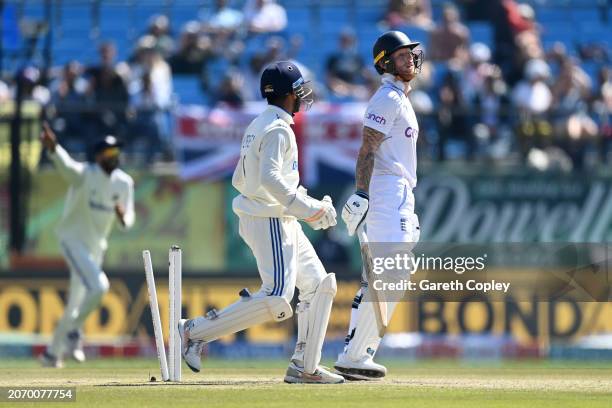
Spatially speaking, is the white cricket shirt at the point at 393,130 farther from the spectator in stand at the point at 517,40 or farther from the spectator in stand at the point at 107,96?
the spectator in stand at the point at 517,40

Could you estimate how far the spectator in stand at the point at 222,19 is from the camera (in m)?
19.4

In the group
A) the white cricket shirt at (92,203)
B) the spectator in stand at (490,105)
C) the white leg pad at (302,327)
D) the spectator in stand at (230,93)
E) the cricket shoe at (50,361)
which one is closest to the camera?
the white leg pad at (302,327)

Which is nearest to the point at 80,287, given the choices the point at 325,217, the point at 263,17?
the point at 325,217

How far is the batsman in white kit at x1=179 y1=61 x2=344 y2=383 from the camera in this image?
8906mm

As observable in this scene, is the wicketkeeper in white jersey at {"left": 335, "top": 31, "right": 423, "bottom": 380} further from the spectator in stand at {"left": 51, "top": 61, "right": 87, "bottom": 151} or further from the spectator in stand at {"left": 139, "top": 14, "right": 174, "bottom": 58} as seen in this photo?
the spectator in stand at {"left": 139, "top": 14, "right": 174, "bottom": 58}

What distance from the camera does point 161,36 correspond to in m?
19.2

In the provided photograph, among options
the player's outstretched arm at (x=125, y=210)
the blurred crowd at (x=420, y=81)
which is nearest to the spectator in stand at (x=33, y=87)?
the blurred crowd at (x=420, y=81)

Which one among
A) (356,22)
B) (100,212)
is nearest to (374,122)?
(100,212)

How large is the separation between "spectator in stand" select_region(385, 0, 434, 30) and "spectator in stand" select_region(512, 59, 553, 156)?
1794 mm

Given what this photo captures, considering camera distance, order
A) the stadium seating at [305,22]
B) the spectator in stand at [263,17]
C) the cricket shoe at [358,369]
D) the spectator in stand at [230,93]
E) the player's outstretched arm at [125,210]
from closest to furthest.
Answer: the cricket shoe at [358,369] < the player's outstretched arm at [125,210] < the spectator in stand at [230,93] < the spectator in stand at [263,17] < the stadium seating at [305,22]

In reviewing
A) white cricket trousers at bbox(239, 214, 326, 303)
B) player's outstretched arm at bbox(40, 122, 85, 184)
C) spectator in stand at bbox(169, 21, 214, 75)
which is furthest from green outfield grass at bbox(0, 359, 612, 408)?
spectator in stand at bbox(169, 21, 214, 75)

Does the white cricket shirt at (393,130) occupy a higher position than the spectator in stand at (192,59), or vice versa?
the spectator in stand at (192,59)

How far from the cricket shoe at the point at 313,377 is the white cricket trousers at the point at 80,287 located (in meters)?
4.68

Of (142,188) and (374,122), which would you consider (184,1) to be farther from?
(374,122)
